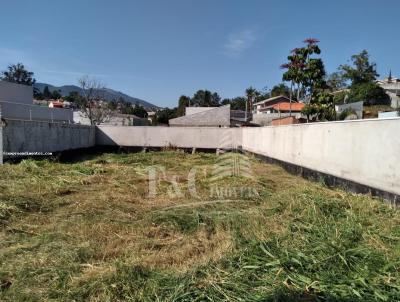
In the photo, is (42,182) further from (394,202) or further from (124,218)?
(394,202)

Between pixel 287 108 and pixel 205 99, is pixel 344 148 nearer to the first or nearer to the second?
pixel 287 108

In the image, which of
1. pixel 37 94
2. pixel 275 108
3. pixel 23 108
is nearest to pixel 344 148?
pixel 23 108

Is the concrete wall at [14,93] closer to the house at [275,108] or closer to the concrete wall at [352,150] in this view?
the concrete wall at [352,150]

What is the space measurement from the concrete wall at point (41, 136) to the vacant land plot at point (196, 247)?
4.87 metres

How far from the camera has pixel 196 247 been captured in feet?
12.3

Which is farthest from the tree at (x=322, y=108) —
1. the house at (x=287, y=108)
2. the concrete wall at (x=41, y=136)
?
the concrete wall at (x=41, y=136)

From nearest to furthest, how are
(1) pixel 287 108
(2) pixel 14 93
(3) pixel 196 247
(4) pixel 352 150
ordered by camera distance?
(3) pixel 196 247 → (4) pixel 352 150 → (2) pixel 14 93 → (1) pixel 287 108

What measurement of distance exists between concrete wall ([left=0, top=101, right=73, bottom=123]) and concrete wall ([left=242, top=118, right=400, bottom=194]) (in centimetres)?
1010

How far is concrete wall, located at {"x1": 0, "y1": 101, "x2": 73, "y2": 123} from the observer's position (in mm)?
15452

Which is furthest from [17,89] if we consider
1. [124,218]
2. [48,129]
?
[124,218]

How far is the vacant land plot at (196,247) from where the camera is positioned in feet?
8.74

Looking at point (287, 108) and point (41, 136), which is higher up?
point (287, 108)

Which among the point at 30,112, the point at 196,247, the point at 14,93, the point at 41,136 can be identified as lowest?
the point at 196,247

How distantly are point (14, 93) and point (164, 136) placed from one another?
36.2 ft
